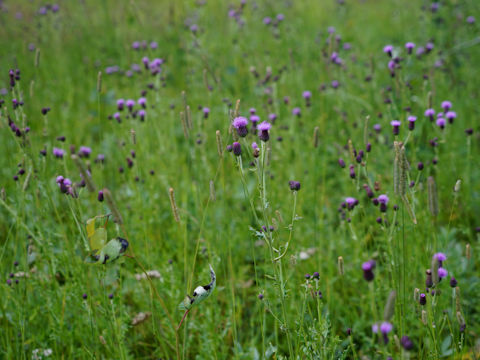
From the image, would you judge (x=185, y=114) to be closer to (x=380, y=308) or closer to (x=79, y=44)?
(x=380, y=308)

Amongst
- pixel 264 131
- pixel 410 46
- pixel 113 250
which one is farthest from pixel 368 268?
pixel 410 46

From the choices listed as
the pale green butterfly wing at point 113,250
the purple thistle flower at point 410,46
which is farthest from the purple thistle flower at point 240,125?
the purple thistle flower at point 410,46

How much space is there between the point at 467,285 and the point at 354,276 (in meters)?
0.51

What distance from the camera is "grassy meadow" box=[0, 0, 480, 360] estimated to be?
60.6 inches

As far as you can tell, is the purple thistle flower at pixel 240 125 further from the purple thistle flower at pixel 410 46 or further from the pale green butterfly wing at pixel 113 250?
the purple thistle flower at pixel 410 46

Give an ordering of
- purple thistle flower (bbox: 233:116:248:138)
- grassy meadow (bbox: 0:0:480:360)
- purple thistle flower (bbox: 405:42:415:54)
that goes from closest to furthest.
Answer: purple thistle flower (bbox: 233:116:248:138) < grassy meadow (bbox: 0:0:480:360) < purple thistle flower (bbox: 405:42:415:54)

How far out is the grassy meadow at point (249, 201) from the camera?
60.6 inches

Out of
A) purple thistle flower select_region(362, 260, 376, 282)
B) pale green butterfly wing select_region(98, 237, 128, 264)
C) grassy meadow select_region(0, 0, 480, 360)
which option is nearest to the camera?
purple thistle flower select_region(362, 260, 376, 282)

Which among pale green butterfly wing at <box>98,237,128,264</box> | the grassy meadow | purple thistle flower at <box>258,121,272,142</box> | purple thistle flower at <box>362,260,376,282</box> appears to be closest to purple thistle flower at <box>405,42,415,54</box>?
the grassy meadow

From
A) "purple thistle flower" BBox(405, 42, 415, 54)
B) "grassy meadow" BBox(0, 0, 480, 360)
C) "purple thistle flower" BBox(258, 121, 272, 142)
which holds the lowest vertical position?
"grassy meadow" BBox(0, 0, 480, 360)

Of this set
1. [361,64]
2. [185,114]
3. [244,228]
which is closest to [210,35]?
[361,64]

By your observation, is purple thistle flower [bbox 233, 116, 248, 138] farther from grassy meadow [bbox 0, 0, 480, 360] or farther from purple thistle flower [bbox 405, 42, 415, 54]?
purple thistle flower [bbox 405, 42, 415, 54]

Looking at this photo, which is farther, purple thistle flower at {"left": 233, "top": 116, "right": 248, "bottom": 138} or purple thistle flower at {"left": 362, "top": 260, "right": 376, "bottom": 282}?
purple thistle flower at {"left": 233, "top": 116, "right": 248, "bottom": 138}

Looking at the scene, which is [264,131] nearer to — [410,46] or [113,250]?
[113,250]
